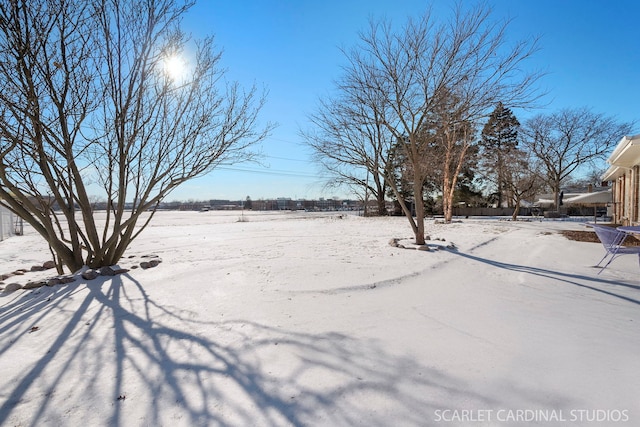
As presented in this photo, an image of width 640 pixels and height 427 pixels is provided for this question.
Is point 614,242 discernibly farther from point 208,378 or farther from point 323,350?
point 208,378

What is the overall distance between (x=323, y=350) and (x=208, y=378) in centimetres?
79

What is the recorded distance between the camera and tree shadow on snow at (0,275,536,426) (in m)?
1.65

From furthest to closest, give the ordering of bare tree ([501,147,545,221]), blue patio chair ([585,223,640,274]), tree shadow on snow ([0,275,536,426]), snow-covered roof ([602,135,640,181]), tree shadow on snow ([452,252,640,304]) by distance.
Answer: bare tree ([501,147,545,221]) → snow-covered roof ([602,135,640,181]) → blue patio chair ([585,223,640,274]) → tree shadow on snow ([452,252,640,304]) → tree shadow on snow ([0,275,536,426])

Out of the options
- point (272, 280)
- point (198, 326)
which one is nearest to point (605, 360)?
point (198, 326)

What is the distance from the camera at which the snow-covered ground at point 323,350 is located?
1671 mm

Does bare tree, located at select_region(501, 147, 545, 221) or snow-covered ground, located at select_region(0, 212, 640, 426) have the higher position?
bare tree, located at select_region(501, 147, 545, 221)

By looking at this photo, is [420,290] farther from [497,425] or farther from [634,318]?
[497,425]

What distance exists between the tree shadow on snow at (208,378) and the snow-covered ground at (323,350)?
0.01 metres

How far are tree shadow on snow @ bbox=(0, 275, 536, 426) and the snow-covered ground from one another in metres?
0.01

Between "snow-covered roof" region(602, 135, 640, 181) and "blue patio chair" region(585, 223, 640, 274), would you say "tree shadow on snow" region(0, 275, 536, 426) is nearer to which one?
"blue patio chair" region(585, 223, 640, 274)

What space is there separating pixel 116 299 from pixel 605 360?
4416mm

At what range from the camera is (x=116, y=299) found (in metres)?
3.58

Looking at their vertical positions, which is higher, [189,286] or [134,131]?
[134,131]

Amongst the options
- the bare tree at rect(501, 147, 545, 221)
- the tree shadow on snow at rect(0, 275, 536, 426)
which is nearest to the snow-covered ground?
the tree shadow on snow at rect(0, 275, 536, 426)
